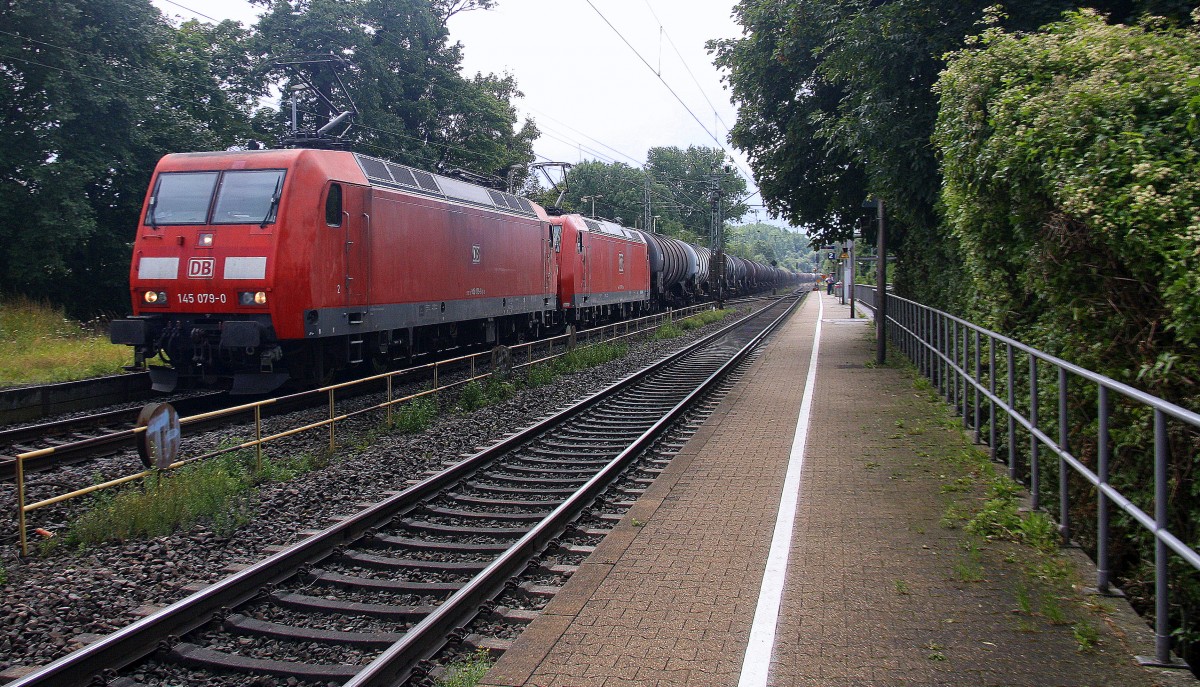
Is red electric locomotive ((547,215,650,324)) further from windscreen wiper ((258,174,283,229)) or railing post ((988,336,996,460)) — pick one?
railing post ((988,336,996,460))

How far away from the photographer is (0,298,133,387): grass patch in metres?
14.0

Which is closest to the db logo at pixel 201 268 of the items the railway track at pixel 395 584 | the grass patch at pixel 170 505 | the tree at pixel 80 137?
the grass patch at pixel 170 505


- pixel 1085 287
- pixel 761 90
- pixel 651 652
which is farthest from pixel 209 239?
pixel 761 90

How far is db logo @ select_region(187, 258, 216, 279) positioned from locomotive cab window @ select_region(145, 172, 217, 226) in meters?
0.53

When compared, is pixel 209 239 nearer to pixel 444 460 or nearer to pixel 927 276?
pixel 444 460

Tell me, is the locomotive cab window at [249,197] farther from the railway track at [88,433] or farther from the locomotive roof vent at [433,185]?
the railway track at [88,433]

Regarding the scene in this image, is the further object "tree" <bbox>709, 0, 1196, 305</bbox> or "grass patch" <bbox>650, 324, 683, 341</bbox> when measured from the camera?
"grass patch" <bbox>650, 324, 683, 341</bbox>

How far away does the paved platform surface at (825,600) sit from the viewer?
416 centimetres

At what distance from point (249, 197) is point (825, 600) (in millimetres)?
9247

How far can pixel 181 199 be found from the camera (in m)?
11.8

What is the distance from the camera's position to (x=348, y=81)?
35.0m

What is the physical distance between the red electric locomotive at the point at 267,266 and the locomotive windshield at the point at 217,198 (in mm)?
17

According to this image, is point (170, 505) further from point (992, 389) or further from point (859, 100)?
point (859, 100)

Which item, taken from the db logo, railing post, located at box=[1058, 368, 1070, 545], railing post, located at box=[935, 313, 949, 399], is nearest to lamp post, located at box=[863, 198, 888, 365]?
railing post, located at box=[935, 313, 949, 399]
